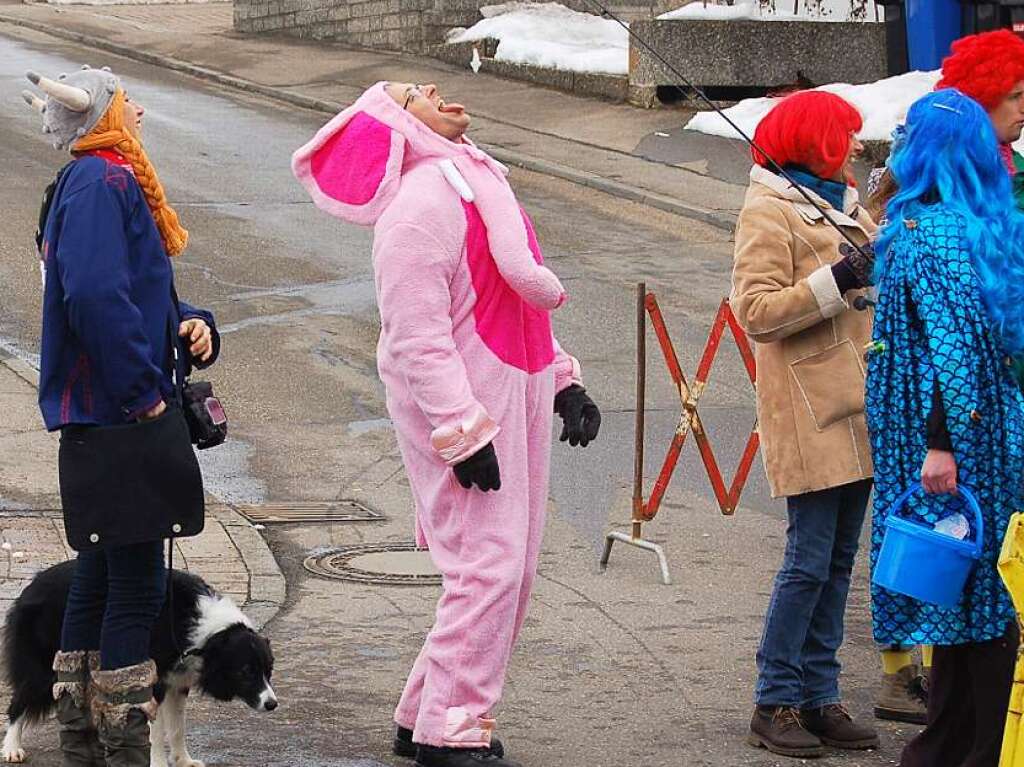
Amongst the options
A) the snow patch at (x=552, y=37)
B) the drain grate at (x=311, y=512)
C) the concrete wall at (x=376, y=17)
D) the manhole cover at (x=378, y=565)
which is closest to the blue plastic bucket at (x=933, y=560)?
the manhole cover at (x=378, y=565)

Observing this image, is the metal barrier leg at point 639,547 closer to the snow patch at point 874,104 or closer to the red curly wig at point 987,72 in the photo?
the red curly wig at point 987,72

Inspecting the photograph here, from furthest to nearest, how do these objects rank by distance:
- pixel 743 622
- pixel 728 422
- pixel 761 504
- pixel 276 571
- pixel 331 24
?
pixel 331 24, pixel 728 422, pixel 761 504, pixel 276 571, pixel 743 622

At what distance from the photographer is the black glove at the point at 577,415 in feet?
16.9

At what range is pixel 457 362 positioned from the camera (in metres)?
4.83

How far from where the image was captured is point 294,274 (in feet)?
42.6

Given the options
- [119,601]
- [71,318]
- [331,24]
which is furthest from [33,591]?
[331,24]

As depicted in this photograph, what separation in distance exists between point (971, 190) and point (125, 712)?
244cm

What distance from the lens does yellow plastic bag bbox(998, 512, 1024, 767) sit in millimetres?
4176

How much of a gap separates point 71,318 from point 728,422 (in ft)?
18.2

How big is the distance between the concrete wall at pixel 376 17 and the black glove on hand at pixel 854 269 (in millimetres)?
18001

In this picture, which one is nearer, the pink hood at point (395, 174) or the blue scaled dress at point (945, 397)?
the blue scaled dress at point (945, 397)

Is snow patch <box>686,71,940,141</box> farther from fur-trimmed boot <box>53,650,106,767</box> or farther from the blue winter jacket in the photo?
fur-trimmed boot <box>53,650,106,767</box>

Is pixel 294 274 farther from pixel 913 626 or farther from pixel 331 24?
pixel 331 24

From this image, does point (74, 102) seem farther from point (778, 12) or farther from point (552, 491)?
point (778, 12)
